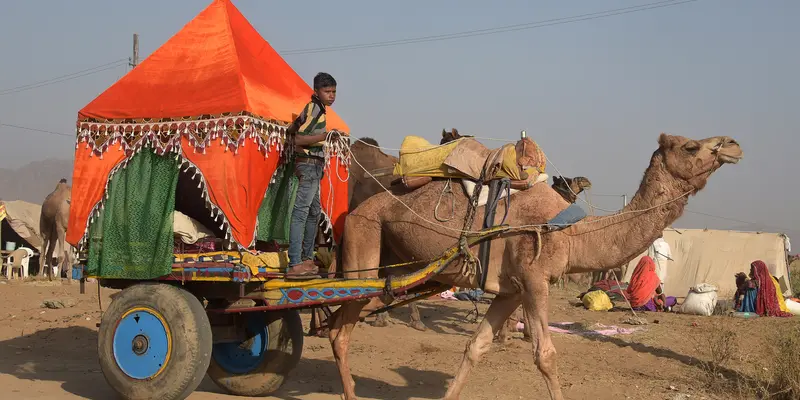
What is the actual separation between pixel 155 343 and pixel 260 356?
1.41 metres

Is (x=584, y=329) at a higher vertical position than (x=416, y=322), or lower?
lower

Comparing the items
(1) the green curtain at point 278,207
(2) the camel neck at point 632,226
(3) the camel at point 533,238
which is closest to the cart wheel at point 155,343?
(1) the green curtain at point 278,207

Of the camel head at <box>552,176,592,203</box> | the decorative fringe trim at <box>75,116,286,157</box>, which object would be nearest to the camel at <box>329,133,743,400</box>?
the decorative fringe trim at <box>75,116,286,157</box>

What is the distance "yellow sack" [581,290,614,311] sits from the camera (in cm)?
1756

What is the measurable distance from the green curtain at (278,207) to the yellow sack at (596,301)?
1065 centimetres

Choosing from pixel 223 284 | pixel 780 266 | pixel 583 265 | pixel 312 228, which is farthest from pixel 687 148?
pixel 780 266

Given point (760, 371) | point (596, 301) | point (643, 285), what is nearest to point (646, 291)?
point (643, 285)

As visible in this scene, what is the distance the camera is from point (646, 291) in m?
17.7

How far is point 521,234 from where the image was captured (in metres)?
7.26

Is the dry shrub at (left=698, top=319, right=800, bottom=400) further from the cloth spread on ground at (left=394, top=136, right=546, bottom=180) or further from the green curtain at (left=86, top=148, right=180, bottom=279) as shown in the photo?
the green curtain at (left=86, top=148, right=180, bottom=279)

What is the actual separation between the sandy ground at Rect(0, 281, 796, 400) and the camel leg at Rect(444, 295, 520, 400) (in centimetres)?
94

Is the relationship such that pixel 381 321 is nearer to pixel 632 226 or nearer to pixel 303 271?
pixel 303 271

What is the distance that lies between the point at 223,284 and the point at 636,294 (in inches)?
473

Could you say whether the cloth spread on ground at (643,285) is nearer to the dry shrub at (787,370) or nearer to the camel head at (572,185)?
the camel head at (572,185)
